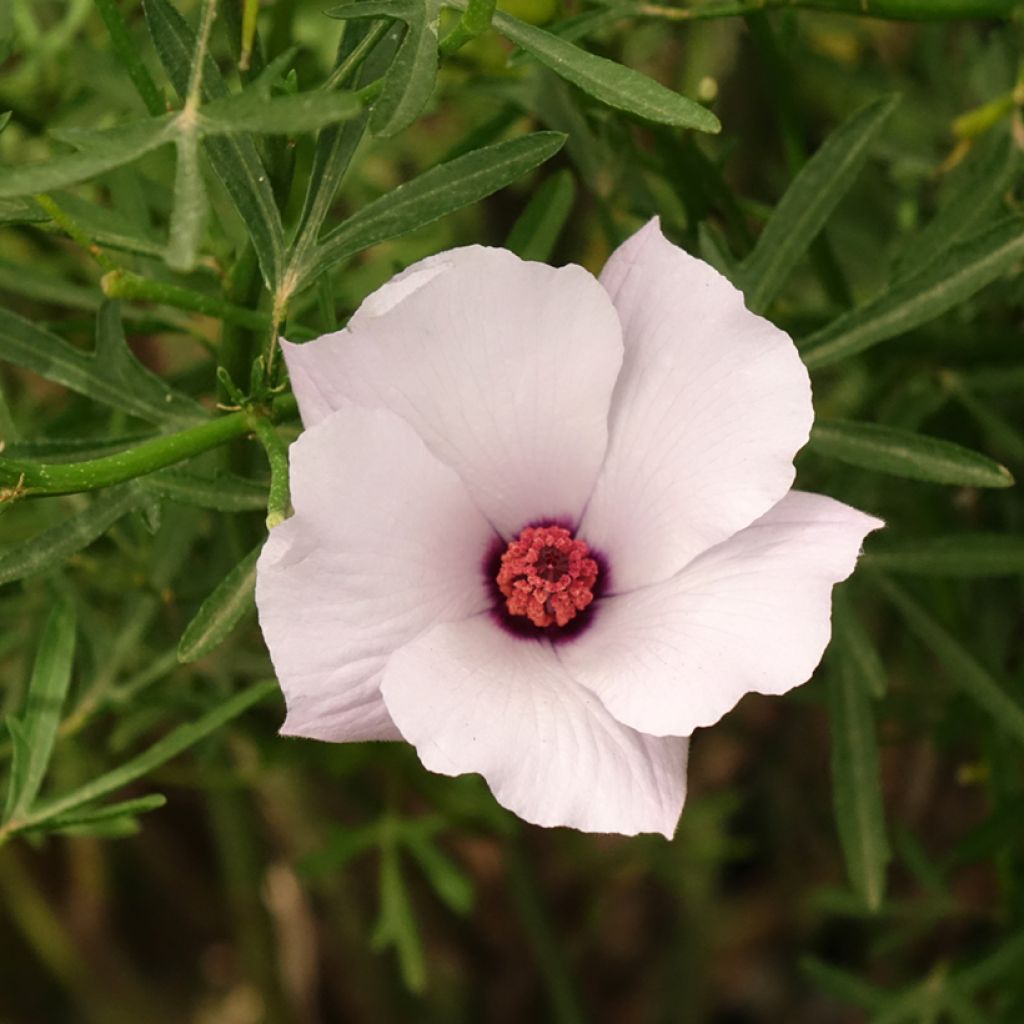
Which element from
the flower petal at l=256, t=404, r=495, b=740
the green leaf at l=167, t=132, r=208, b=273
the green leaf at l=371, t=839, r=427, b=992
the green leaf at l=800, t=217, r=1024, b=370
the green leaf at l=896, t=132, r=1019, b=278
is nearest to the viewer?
the green leaf at l=167, t=132, r=208, b=273

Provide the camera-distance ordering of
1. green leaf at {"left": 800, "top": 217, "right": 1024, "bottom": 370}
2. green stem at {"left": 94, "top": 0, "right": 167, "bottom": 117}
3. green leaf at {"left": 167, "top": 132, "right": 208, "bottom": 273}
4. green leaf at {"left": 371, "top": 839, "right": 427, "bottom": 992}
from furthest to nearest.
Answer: green leaf at {"left": 371, "top": 839, "right": 427, "bottom": 992} → green leaf at {"left": 800, "top": 217, "right": 1024, "bottom": 370} → green stem at {"left": 94, "top": 0, "right": 167, "bottom": 117} → green leaf at {"left": 167, "top": 132, "right": 208, "bottom": 273}

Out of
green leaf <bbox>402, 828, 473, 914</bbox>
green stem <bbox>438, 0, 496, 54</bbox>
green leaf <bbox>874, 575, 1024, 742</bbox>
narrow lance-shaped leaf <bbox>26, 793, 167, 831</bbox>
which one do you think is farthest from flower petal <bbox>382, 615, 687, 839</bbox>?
green leaf <bbox>402, 828, 473, 914</bbox>

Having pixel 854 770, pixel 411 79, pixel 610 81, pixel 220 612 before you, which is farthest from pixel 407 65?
pixel 854 770

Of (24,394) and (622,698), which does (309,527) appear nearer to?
(622,698)

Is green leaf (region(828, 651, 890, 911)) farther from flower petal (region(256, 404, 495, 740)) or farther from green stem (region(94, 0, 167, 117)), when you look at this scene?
green stem (region(94, 0, 167, 117))

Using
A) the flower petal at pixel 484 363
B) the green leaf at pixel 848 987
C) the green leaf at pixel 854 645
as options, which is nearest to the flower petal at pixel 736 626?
the flower petal at pixel 484 363

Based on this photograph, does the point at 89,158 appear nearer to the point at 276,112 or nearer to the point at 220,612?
the point at 276,112

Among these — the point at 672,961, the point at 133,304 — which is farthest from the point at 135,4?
the point at 672,961
